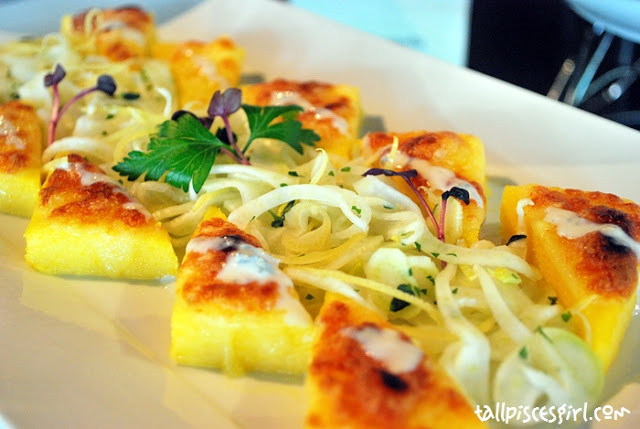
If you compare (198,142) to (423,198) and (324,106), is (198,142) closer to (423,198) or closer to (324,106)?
(324,106)

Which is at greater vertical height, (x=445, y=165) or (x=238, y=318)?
(x=445, y=165)

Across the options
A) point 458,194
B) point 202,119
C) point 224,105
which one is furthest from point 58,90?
point 458,194

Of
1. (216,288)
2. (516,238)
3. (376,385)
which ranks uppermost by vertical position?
(516,238)

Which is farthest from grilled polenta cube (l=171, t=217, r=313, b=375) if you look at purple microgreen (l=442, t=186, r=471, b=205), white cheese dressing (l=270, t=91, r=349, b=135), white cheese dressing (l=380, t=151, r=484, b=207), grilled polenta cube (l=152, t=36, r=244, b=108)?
grilled polenta cube (l=152, t=36, r=244, b=108)

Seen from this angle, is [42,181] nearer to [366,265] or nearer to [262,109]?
[262,109]

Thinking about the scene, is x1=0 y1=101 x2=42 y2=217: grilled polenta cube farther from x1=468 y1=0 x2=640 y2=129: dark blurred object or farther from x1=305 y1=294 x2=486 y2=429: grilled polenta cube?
x1=468 y1=0 x2=640 y2=129: dark blurred object

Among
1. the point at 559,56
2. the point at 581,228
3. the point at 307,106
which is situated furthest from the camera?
the point at 559,56
